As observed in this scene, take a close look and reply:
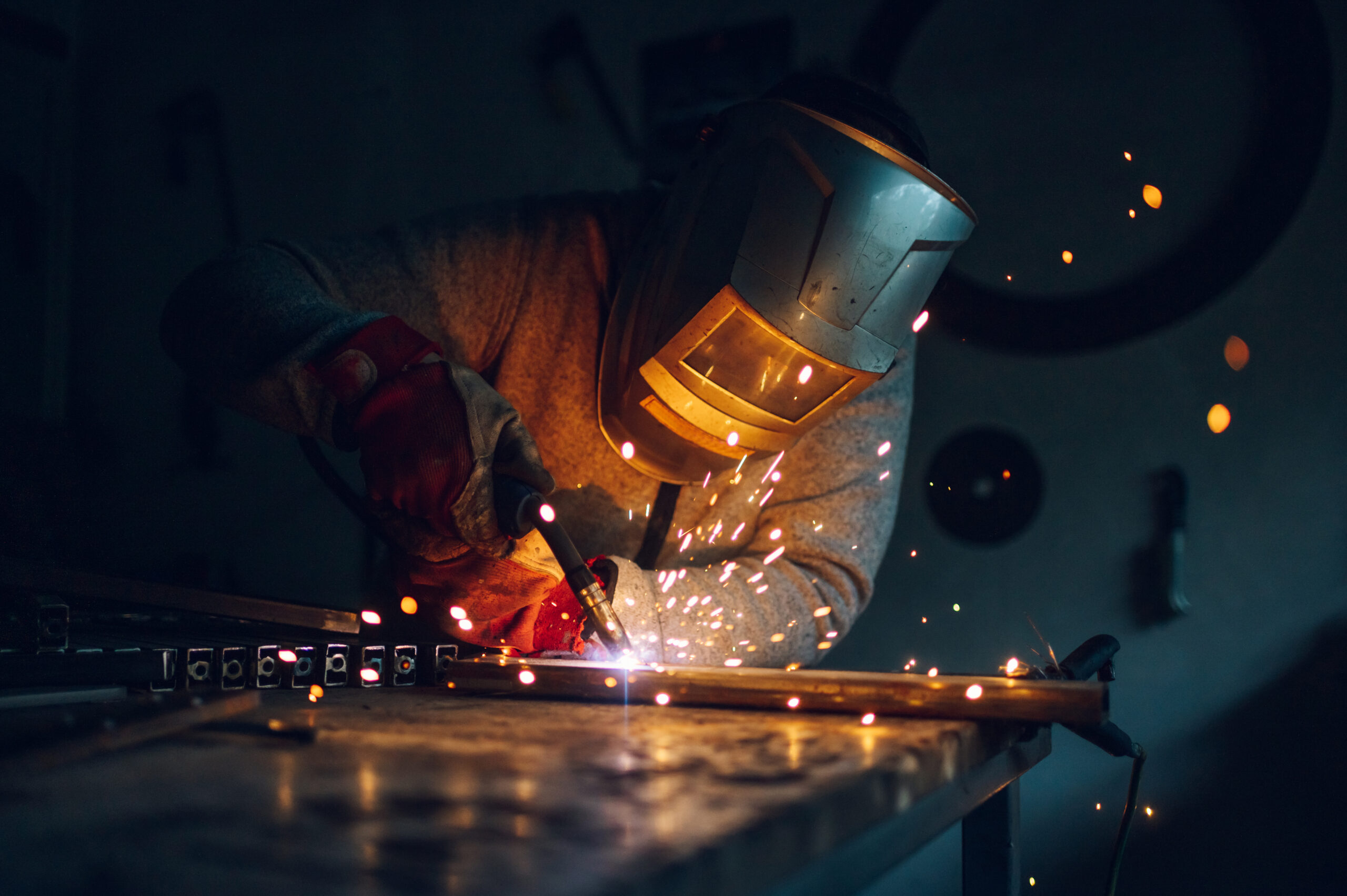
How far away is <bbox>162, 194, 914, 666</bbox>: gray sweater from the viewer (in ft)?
4.38

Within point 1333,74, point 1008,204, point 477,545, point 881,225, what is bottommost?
point 477,545

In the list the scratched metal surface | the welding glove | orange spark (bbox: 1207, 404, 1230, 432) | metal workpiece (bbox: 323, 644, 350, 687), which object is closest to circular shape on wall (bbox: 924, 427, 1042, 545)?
orange spark (bbox: 1207, 404, 1230, 432)

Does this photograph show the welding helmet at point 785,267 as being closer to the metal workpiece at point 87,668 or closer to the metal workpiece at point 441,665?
the metal workpiece at point 441,665

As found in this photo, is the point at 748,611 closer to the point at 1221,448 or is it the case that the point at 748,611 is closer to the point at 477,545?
the point at 477,545

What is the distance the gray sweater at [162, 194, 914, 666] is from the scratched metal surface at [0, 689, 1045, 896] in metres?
0.71

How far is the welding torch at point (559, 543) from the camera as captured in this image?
96 centimetres

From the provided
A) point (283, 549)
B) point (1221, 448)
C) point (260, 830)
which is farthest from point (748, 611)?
point (283, 549)

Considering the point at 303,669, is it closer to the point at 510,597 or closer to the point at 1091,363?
the point at 510,597

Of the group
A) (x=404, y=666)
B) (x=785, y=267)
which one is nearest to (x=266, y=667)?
(x=404, y=666)

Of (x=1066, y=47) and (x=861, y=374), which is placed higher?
(x=1066, y=47)

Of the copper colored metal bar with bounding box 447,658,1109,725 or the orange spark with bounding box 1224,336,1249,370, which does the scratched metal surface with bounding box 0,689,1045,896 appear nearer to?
the copper colored metal bar with bounding box 447,658,1109,725

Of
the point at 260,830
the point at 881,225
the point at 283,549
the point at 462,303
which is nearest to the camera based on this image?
the point at 260,830

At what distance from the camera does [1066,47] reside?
74.4 inches

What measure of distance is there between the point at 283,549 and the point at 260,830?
265 cm
